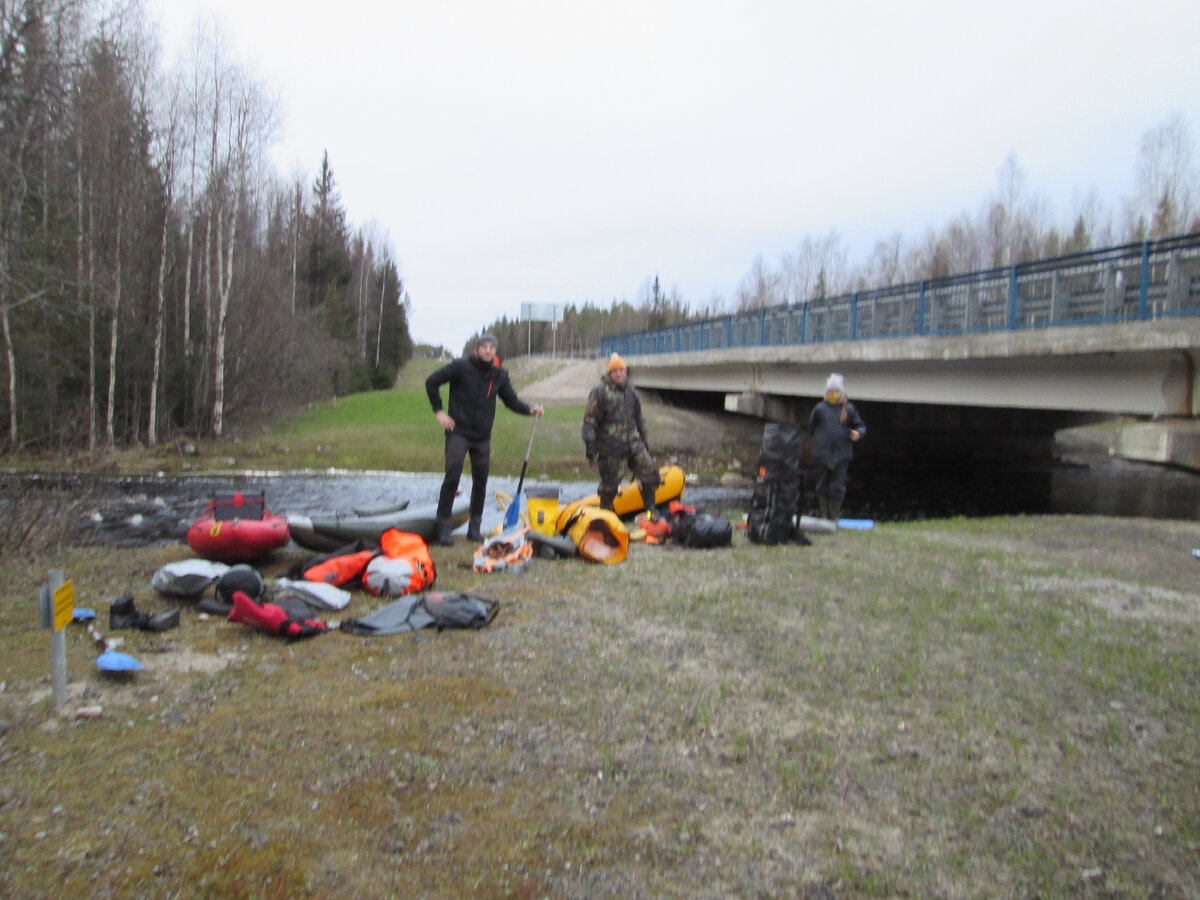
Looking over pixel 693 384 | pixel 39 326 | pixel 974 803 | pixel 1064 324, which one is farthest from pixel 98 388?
pixel 974 803

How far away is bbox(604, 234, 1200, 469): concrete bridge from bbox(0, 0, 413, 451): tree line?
16.2 metres

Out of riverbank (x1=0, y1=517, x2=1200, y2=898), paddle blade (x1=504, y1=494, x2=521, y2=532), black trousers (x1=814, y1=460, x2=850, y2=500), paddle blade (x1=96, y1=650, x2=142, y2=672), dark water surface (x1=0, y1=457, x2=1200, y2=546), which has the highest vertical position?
black trousers (x1=814, y1=460, x2=850, y2=500)

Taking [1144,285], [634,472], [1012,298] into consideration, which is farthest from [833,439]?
[1012,298]

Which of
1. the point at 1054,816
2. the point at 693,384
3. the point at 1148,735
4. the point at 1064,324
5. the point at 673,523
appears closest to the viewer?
the point at 1054,816

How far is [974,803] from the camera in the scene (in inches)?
134

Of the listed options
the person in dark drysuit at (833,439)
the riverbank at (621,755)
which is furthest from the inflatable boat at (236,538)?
the person in dark drysuit at (833,439)

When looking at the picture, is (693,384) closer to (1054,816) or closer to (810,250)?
(1054,816)

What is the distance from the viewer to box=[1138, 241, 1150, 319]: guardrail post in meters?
12.3

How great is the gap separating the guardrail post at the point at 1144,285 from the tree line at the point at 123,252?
1639cm

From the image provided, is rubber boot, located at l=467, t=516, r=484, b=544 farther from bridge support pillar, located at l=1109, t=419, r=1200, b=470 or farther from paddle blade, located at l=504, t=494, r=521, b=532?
bridge support pillar, located at l=1109, t=419, r=1200, b=470

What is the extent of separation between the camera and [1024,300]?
49.3 ft

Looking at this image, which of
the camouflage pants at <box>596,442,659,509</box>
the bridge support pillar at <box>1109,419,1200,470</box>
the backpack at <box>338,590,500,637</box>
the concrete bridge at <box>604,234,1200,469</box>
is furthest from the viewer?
the concrete bridge at <box>604,234,1200,469</box>

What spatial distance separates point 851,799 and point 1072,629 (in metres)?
3.44

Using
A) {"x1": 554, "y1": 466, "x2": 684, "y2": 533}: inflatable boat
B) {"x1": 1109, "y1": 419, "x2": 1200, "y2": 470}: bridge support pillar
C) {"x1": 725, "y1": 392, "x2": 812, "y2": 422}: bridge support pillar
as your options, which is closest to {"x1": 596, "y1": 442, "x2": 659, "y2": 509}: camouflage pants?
{"x1": 554, "y1": 466, "x2": 684, "y2": 533}: inflatable boat
